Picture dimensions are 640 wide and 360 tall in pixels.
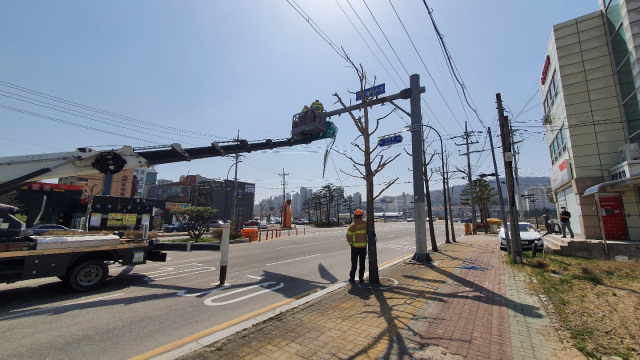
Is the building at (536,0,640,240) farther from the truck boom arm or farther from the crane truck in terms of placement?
the crane truck

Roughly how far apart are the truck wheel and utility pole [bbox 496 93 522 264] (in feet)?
43.2

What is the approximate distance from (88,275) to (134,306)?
7.87ft

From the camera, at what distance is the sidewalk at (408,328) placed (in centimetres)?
343

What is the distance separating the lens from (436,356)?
331 cm

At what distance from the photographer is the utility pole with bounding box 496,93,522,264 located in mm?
10117

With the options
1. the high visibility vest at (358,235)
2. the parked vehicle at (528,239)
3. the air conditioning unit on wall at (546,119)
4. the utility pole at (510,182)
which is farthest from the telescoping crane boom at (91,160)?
the air conditioning unit on wall at (546,119)

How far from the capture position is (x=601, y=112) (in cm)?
1409

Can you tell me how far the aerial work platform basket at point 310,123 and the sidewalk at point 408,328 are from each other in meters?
8.75

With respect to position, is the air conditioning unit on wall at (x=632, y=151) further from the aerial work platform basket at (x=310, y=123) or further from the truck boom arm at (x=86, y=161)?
the truck boom arm at (x=86, y=161)

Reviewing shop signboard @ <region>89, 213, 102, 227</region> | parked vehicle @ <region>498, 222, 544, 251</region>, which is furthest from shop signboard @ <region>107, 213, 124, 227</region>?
parked vehicle @ <region>498, 222, 544, 251</region>

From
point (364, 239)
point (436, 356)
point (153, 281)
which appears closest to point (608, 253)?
point (364, 239)

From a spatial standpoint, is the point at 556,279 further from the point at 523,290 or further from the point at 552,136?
the point at 552,136

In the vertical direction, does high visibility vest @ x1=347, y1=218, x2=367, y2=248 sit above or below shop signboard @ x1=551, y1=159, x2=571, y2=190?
below

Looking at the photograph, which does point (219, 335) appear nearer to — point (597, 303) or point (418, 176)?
point (597, 303)
